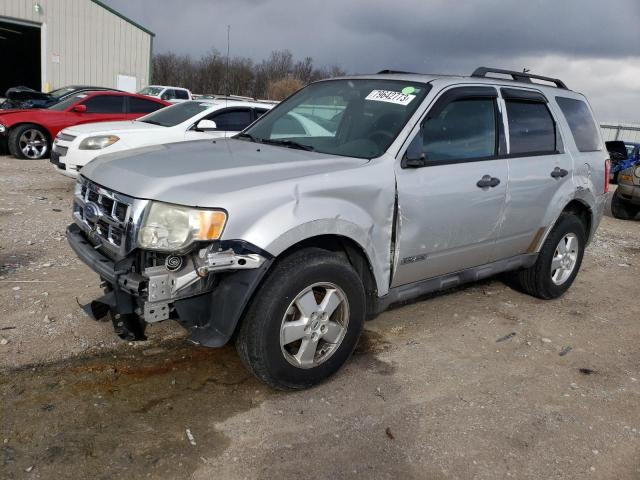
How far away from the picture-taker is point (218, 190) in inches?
112

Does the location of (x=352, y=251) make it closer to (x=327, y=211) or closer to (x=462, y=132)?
(x=327, y=211)

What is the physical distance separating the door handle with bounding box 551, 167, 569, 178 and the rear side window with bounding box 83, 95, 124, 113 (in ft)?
32.9

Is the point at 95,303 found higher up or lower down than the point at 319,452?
higher up

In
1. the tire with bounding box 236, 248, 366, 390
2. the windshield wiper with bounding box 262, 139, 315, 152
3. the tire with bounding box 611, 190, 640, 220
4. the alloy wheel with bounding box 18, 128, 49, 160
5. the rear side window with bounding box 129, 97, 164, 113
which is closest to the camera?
the tire with bounding box 236, 248, 366, 390

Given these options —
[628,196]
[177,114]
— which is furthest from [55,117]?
[628,196]

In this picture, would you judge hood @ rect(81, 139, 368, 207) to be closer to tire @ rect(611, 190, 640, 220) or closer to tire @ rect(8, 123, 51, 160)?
tire @ rect(611, 190, 640, 220)

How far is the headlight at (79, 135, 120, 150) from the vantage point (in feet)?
26.9

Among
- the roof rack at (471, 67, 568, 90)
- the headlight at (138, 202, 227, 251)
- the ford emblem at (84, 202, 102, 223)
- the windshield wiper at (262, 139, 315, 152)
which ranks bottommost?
the ford emblem at (84, 202, 102, 223)

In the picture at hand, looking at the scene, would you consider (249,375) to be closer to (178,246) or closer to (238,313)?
(238,313)

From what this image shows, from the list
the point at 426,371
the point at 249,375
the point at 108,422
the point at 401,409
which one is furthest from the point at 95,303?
the point at 426,371

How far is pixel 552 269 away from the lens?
5141 millimetres

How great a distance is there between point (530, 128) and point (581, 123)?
Result: 0.96 m

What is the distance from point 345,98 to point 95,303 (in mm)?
2291

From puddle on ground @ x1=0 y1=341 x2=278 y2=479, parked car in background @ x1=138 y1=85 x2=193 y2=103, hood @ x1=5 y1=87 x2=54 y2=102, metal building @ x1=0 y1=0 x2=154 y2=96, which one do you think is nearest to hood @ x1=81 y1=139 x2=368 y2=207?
puddle on ground @ x1=0 y1=341 x2=278 y2=479
